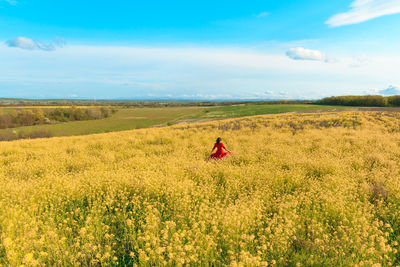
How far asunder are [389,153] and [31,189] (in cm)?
1379

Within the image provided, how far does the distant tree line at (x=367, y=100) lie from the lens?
46.5m

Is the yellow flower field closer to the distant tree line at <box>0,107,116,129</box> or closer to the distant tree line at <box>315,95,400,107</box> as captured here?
the distant tree line at <box>315,95,400,107</box>

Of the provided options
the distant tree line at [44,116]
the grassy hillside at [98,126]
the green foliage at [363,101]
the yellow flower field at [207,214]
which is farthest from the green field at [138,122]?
the yellow flower field at [207,214]

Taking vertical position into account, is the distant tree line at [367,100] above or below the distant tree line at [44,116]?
above

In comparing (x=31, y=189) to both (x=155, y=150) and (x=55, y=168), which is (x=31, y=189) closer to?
(x=55, y=168)

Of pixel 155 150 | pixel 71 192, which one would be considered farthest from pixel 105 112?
pixel 71 192

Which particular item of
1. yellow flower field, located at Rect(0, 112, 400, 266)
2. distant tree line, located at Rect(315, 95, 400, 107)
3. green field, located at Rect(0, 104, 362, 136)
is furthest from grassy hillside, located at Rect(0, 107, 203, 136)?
distant tree line, located at Rect(315, 95, 400, 107)

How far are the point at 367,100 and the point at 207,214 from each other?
6706 centimetres

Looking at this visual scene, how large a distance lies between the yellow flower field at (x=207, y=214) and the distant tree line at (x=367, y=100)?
52367 millimetres

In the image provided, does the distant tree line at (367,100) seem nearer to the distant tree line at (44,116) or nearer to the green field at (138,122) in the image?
the green field at (138,122)

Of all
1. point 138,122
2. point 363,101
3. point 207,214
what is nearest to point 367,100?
point 363,101

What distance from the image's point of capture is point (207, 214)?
3670mm

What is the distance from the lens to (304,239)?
361cm

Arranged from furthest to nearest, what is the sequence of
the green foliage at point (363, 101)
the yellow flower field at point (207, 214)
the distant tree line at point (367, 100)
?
the green foliage at point (363, 101), the distant tree line at point (367, 100), the yellow flower field at point (207, 214)
